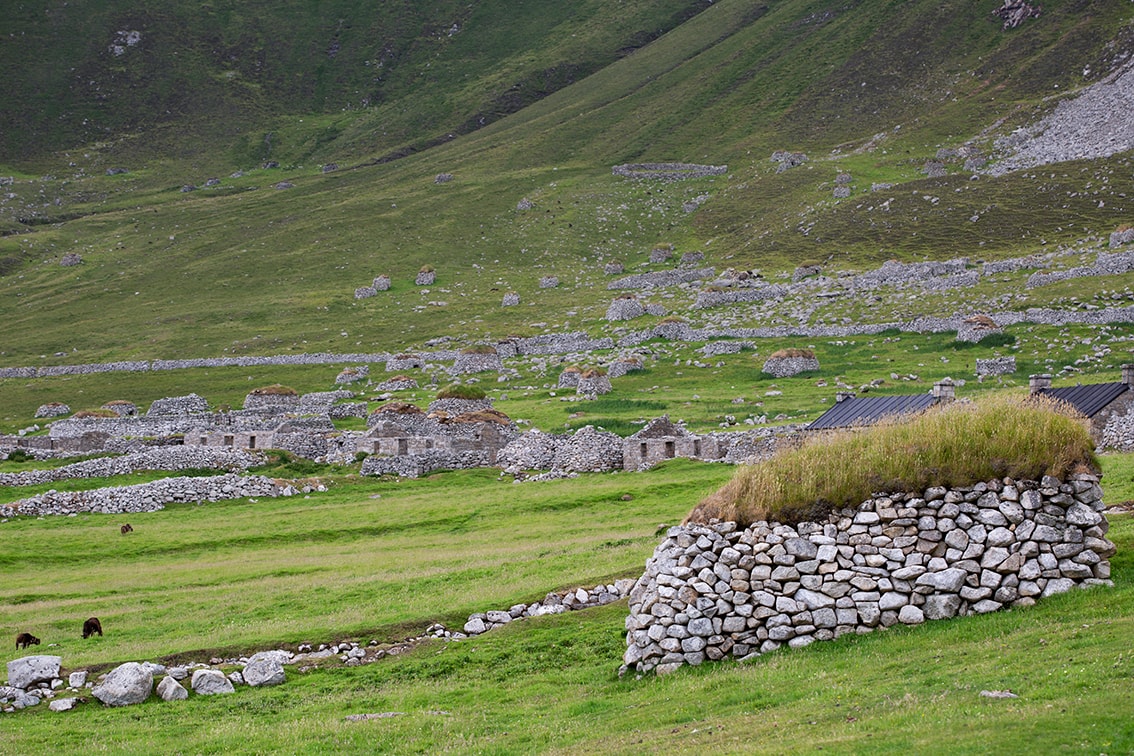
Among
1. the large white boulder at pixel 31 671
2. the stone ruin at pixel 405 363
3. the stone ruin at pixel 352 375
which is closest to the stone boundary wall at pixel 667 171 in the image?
the stone ruin at pixel 405 363

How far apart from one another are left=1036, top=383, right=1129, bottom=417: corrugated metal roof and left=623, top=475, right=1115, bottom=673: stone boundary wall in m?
22.1

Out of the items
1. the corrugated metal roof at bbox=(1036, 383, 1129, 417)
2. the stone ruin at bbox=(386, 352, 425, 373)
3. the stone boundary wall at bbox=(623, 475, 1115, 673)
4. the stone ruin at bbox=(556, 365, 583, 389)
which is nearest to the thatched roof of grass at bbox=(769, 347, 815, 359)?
the stone ruin at bbox=(556, 365, 583, 389)

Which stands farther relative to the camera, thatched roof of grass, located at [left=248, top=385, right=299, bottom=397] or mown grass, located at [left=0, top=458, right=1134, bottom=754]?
thatched roof of grass, located at [left=248, top=385, right=299, bottom=397]

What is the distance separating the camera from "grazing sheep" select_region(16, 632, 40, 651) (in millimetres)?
24492

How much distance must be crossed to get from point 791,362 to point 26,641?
2051 inches

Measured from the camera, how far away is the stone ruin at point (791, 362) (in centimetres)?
6788

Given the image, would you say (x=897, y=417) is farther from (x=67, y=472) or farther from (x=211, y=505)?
(x=67, y=472)

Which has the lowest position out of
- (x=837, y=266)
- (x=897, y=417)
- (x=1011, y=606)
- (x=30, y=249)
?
(x=1011, y=606)

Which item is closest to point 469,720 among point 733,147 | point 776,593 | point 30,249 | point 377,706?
point 377,706

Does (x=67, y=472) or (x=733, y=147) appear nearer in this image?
(x=67, y=472)

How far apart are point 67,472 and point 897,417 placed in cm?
4808

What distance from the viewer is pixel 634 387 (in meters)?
70.6

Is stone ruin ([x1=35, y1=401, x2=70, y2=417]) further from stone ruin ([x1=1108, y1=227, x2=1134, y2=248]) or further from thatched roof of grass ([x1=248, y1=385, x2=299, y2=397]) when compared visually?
stone ruin ([x1=1108, y1=227, x2=1134, y2=248])

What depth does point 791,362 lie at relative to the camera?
2682 inches
